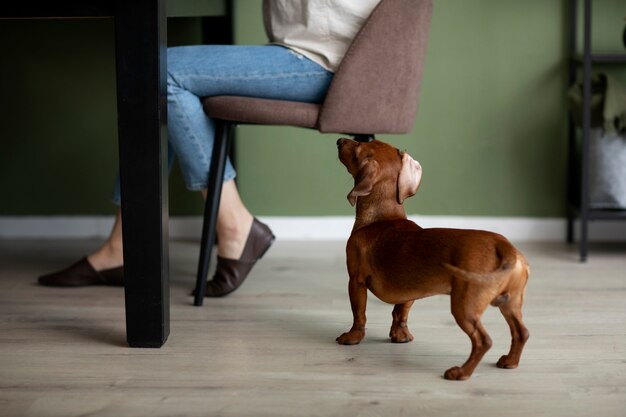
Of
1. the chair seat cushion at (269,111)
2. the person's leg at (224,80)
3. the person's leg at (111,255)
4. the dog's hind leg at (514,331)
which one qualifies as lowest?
the person's leg at (111,255)

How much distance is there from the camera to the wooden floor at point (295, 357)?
1.52 meters

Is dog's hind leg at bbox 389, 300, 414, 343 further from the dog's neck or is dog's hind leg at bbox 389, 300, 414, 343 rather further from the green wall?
the green wall

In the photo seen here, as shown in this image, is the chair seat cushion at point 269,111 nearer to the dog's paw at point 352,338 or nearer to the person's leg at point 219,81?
the person's leg at point 219,81

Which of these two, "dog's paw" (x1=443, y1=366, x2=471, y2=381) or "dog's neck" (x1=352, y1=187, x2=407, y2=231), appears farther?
"dog's neck" (x1=352, y1=187, x2=407, y2=231)

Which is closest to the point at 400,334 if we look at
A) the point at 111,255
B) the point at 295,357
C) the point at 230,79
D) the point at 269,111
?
the point at 295,357

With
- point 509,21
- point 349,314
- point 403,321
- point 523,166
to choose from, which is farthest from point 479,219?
point 403,321

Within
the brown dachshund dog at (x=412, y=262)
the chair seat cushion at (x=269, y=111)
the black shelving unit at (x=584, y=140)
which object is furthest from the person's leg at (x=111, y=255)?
the black shelving unit at (x=584, y=140)

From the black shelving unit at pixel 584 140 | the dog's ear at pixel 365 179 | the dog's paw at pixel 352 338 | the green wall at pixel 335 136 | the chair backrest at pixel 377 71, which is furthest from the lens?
the green wall at pixel 335 136

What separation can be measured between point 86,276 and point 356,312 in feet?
2.63

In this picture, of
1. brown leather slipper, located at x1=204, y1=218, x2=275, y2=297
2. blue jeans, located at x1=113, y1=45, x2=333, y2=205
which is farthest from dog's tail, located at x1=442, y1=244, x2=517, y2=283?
brown leather slipper, located at x1=204, y1=218, x2=275, y2=297

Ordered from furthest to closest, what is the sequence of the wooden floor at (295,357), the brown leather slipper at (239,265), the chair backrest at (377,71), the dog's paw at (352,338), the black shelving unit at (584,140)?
the black shelving unit at (584,140)
the brown leather slipper at (239,265)
the chair backrest at (377,71)
the dog's paw at (352,338)
the wooden floor at (295,357)

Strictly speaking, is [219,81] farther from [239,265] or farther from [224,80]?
[239,265]

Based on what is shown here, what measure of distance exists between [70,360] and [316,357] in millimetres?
442

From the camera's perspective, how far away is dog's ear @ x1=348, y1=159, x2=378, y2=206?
1.74 meters
